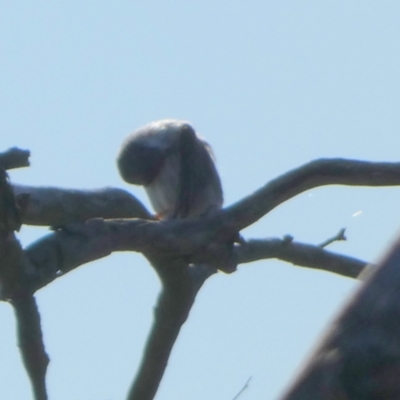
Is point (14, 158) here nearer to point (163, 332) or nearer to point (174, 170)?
point (163, 332)

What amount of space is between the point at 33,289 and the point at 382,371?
9.32 ft

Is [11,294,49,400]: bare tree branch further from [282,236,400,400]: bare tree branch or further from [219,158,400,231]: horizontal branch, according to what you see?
[282,236,400,400]: bare tree branch

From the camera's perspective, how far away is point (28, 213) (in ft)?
13.3

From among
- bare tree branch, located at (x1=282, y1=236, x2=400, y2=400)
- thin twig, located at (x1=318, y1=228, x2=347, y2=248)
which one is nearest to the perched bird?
thin twig, located at (x1=318, y1=228, x2=347, y2=248)

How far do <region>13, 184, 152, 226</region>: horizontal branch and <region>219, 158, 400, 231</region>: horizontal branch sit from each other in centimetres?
58

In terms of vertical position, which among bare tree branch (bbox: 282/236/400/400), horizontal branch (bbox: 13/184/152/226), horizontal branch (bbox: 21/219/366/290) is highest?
bare tree branch (bbox: 282/236/400/400)

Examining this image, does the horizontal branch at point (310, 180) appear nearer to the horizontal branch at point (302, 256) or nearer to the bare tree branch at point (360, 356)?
the horizontal branch at point (302, 256)

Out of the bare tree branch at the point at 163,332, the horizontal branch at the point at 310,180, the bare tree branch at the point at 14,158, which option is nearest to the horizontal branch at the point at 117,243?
the horizontal branch at the point at 310,180

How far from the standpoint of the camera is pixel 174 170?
9.58 meters

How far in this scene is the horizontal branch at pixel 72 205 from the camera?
411 cm

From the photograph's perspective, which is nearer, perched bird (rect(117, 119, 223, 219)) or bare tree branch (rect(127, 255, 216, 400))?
bare tree branch (rect(127, 255, 216, 400))

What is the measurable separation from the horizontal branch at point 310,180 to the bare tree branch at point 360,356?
307 cm

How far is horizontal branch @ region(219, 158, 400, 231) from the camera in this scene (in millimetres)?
4480

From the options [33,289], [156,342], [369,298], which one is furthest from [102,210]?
[369,298]
